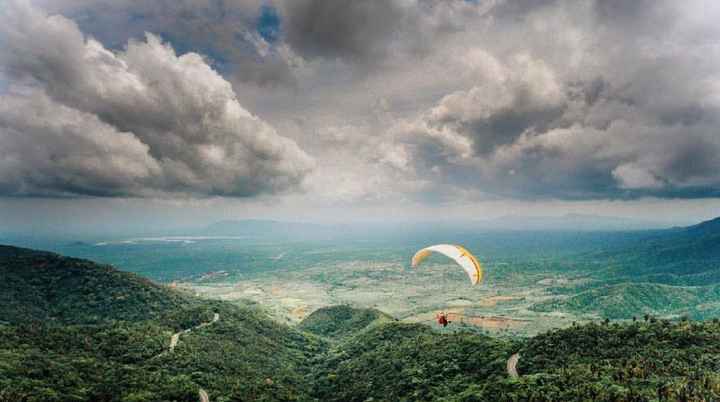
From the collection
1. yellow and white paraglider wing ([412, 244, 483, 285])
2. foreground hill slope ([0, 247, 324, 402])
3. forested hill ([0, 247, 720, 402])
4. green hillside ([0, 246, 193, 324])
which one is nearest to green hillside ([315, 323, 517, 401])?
forested hill ([0, 247, 720, 402])

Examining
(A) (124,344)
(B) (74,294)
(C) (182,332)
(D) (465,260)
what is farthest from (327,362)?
(B) (74,294)

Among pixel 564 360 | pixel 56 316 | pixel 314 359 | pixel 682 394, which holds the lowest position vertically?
pixel 314 359

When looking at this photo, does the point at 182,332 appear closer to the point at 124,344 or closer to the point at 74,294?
the point at 124,344

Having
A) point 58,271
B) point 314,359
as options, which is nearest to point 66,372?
point 314,359

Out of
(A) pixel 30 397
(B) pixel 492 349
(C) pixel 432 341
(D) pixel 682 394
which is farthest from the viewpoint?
(C) pixel 432 341

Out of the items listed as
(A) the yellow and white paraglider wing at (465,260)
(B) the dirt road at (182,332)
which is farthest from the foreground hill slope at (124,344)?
(A) the yellow and white paraglider wing at (465,260)

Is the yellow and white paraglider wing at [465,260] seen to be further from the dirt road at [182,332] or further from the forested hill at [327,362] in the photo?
the dirt road at [182,332]

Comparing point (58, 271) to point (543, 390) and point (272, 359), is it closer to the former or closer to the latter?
point (272, 359)

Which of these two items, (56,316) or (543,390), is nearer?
(543,390)
